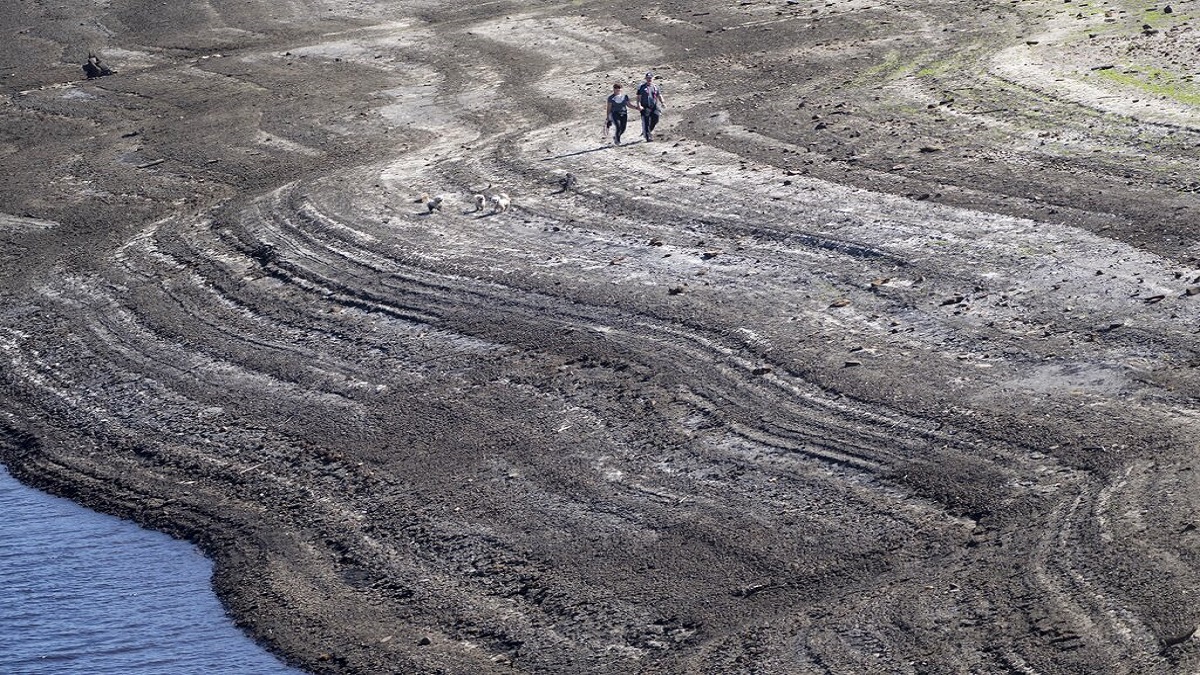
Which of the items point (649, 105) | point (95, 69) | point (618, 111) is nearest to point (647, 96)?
point (649, 105)

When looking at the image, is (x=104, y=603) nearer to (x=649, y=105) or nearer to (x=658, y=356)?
(x=658, y=356)

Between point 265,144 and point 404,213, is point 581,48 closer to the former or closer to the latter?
point 265,144

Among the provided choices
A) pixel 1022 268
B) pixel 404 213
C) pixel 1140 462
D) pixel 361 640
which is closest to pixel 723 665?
pixel 361 640

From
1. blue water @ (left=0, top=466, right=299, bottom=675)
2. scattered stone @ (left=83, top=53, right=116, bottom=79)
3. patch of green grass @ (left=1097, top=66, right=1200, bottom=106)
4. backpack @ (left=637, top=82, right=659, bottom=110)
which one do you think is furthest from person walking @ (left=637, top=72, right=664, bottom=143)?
scattered stone @ (left=83, top=53, right=116, bottom=79)

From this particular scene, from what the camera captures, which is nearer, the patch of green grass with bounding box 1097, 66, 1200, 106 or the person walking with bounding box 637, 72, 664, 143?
the patch of green grass with bounding box 1097, 66, 1200, 106

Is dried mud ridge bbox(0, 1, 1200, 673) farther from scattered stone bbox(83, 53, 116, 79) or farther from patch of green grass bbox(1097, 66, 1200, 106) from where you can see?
scattered stone bbox(83, 53, 116, 79)

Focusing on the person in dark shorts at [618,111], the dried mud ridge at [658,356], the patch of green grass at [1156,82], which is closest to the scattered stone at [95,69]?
the dried mud ridge at [658,356]
